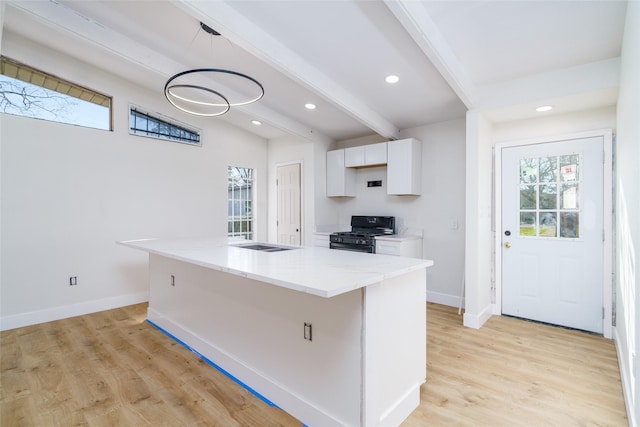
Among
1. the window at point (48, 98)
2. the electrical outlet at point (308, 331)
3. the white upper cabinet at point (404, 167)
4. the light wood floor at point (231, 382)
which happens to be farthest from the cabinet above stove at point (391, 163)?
the window at point (48, 98)

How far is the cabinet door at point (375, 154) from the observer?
438cm

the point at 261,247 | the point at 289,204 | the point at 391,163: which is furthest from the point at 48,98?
the point at 391,163

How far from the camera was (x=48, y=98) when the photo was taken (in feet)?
11.6

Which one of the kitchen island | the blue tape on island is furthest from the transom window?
the blue tape on island

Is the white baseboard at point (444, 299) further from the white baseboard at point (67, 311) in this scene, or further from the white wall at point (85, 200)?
the white baseboard at point (67, 311)

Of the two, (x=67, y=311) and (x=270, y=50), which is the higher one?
(x=270, y=50)

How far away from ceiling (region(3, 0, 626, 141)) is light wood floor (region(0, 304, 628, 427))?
90.9 inches

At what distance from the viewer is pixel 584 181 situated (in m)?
3.12

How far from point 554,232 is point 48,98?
586cm

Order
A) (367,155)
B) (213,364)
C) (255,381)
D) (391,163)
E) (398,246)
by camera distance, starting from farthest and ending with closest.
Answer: (367,155) < (391,163) < (398,246) < (213,364) < (255,381)

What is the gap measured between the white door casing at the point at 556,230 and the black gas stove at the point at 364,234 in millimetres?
1457

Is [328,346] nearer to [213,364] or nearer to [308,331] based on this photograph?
[308,331]

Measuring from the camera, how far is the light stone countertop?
4.61 ft

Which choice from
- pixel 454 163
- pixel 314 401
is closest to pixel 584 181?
pixel 454 163
